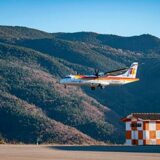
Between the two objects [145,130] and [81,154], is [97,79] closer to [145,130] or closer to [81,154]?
[145,130]

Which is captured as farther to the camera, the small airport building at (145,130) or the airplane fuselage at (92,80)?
the airplane fuselage at (92,80)

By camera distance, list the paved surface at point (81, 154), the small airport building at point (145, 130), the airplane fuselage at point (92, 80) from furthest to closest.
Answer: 1. the airplane fuselage at point (92, 80)
2. the small airport building at point (145, 130)
3. the paved surface at point (81, 154)

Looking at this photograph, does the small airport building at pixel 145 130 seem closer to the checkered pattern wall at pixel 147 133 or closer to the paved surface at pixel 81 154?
the checkered pattern wall at pixel 147 133

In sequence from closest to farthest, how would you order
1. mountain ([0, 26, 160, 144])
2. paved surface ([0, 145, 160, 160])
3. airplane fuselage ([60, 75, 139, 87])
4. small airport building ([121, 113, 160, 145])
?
paved surface ([0, 145, 160, 160]) → small airport building ([121, 113, 160, 145]) → airplane fuselage ([60, 75, 139, 87]) → mountain ([0, 26, 160, 144])

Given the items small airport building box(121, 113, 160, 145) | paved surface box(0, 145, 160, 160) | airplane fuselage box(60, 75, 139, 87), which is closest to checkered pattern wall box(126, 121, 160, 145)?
small airport building box(121, 113, 160, 145)

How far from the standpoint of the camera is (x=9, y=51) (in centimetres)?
19512

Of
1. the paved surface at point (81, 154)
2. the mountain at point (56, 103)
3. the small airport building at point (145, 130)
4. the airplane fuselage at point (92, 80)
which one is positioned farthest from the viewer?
the mountain at point (56, 103)

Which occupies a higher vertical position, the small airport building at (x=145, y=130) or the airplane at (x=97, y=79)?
the airplane at (x=97, y=79)

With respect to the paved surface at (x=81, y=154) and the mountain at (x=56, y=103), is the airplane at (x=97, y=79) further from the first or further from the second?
the paved surface at (x=81, y=154)

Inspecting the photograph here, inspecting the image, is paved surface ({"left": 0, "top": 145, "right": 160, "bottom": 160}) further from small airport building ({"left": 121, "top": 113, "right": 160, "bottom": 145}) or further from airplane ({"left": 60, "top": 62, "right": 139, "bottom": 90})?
airplane ({"left": 60, "top": 62, "right": 139, "bottom": 90})

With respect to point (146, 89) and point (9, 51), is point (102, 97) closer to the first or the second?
point (146, 89)

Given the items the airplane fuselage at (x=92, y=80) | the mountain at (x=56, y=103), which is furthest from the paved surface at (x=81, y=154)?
the mountain at (x=56, y=103)

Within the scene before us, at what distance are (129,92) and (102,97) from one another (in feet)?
36.2

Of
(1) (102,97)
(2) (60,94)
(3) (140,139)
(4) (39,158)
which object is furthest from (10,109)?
(4) (39,158)
